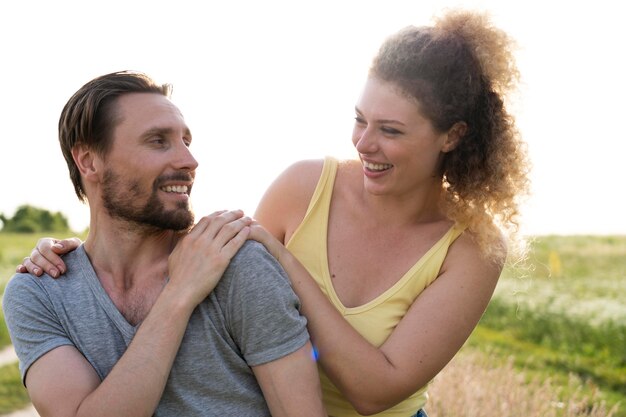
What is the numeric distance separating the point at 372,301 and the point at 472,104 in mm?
1004

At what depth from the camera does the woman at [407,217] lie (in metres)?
3.26

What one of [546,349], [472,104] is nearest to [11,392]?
[472,104]

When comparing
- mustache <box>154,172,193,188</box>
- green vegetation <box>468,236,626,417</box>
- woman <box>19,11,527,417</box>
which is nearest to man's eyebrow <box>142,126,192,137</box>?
mustache <box>154,172,193,188</box>

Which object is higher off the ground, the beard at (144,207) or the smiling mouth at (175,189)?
the smiling mouth at (175,189)

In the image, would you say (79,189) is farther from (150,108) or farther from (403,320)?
(403,320)

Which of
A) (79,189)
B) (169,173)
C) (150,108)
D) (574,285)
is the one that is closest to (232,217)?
(169,173)

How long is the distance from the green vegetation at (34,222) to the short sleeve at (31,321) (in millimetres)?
22146

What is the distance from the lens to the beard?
312cm

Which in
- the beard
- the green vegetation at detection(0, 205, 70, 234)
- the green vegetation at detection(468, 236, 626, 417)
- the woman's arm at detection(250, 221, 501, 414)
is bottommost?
the green vegetation at detection(0, 205, 70, 234)

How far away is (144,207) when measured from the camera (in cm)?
314

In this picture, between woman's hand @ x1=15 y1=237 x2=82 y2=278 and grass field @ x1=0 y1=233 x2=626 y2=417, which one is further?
grass field @ x1=0 y1=233 x2=626 y2=417

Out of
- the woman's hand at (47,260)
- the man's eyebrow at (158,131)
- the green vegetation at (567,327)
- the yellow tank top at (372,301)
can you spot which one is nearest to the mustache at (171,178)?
the man's eyebrow at (158,131)

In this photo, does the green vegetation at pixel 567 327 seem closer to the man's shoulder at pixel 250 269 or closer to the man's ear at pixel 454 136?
the man's ear at pixel 454 136

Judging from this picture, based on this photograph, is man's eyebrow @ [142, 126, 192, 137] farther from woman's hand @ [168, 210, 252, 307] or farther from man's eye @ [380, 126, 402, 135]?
man's eye @ [380, 126, 402, 135]
